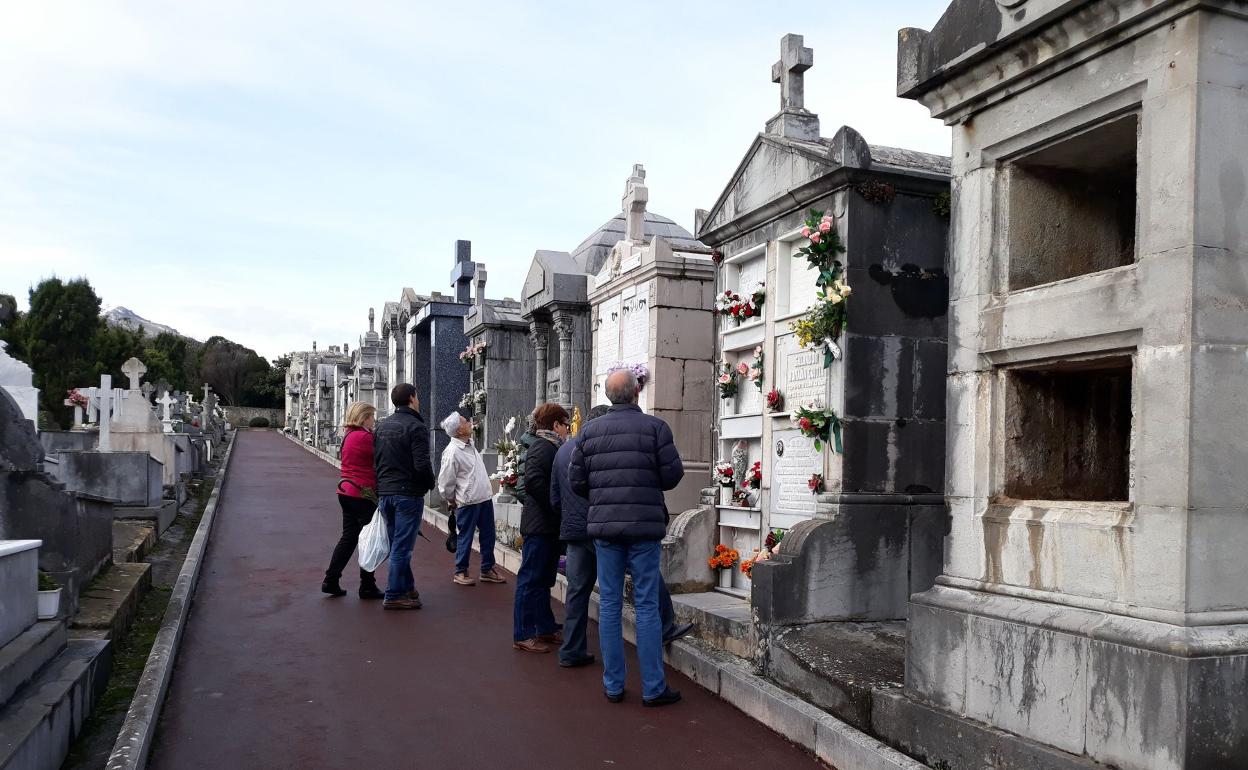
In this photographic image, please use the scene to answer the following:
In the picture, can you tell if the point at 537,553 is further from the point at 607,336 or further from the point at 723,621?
the point at 607,336

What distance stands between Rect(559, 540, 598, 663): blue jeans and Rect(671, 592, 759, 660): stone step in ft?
2.68

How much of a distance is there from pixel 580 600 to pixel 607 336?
496 cm

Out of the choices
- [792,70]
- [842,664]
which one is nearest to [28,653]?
[842,664]

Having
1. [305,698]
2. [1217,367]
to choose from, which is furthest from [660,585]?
[1217,367]

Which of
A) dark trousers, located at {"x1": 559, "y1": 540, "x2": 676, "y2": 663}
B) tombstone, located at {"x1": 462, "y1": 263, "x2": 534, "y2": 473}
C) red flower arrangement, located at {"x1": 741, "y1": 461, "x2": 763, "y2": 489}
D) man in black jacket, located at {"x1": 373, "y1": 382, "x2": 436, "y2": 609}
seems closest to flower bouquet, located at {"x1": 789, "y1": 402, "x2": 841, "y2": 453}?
red flower arrangement, located at {"x1": 741, "y1": 461, "x2": 763, "y2": 489}

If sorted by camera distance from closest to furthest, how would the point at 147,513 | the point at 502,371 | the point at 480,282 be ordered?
the point at 147,513 < the point at 502,371 < the point at 480,282

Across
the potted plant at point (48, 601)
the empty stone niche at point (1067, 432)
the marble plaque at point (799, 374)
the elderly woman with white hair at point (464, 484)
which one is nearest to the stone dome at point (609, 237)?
the elderly woman with white hair at point (464, 484)

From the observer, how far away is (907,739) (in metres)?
4.16

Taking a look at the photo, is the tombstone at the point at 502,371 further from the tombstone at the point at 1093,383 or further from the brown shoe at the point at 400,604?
the tombstone at the point at 1093,383

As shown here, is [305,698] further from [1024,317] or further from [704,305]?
[704,305]

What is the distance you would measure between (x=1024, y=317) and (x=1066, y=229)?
2.19 feet

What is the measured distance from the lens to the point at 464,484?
8508 millimetres

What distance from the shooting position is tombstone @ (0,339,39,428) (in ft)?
32.9

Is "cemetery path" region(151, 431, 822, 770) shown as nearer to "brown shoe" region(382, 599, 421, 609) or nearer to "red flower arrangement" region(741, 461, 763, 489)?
"brown shoe" region(382, 599, 421, 609)
